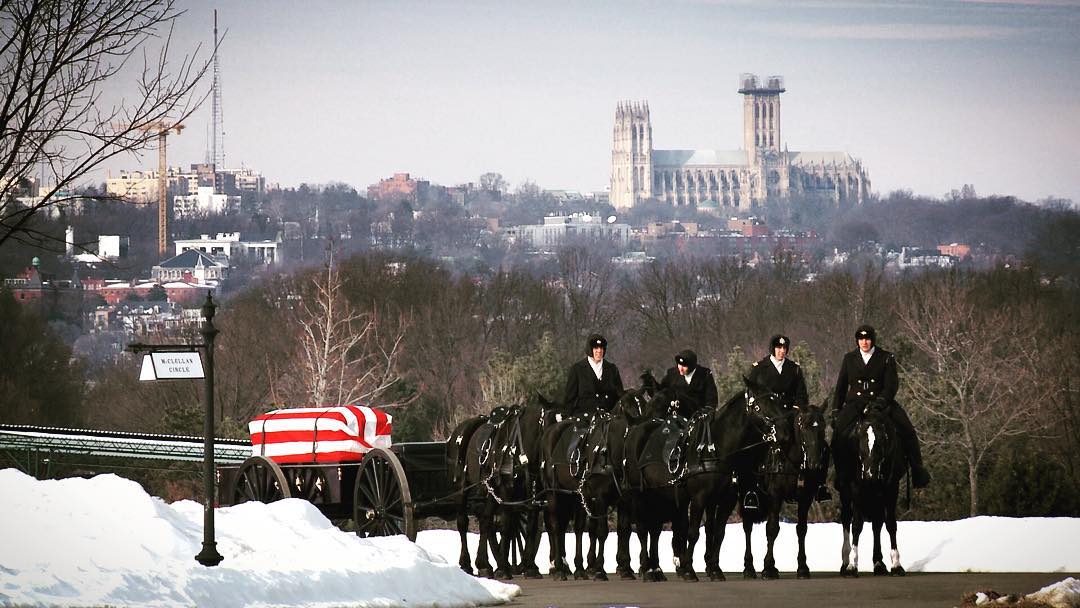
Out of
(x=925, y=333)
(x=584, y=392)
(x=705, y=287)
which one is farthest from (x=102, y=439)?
(x=705, y=287)

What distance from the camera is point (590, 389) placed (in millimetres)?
24484

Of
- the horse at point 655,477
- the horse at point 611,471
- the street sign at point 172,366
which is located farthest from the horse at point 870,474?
the street sign at point 172,366

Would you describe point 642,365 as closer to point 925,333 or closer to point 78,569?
point 925,333

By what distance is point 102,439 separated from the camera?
35125 mm

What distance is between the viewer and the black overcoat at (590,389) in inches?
961

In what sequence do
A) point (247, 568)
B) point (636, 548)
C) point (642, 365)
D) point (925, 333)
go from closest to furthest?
point (247, 568), point (636, 548), point (925, 333), point (642, 365)

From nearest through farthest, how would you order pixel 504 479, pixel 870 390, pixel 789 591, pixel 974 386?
pixel 789 591 → pixel 870 390 → pixel 504 479 → pixel 974 386

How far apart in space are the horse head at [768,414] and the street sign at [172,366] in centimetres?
562

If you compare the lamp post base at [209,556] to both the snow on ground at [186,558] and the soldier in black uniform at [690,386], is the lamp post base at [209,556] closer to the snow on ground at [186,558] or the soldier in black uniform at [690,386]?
the snow on ground at [186,558]

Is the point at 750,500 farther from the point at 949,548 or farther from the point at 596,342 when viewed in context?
the point at 949,548

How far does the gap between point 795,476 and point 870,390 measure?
1936 mm

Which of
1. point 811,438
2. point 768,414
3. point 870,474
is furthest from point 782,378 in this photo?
point 811,438

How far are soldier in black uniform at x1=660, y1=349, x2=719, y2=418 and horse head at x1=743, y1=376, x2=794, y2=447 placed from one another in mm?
1557

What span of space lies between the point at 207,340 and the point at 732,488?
237 inches
